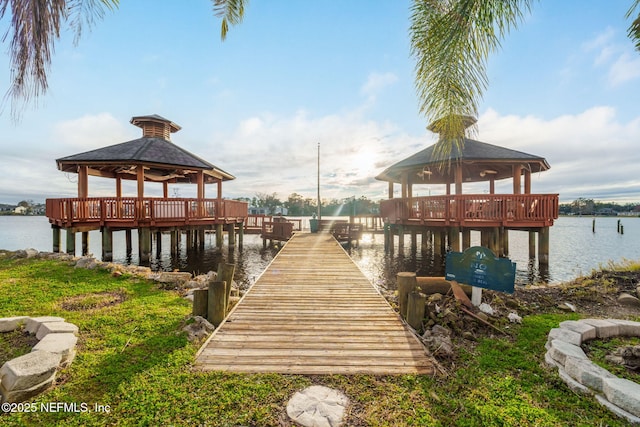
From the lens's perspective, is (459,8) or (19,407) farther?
(459,8)

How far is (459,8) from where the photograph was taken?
12.0 ft

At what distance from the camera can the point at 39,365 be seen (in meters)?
2.82

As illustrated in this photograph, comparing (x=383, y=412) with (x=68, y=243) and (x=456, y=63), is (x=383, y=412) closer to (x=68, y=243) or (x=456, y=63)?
(x=456, y=63)

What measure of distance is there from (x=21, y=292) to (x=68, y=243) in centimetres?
838

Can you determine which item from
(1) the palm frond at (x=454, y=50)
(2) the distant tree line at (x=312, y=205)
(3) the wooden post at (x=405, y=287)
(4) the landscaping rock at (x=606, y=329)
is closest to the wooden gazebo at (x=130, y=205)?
(3) the wooden post at (x=405, y=287)

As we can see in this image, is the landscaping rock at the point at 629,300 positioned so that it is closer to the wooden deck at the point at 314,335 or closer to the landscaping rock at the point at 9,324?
the wooden deck at the point at 314,335

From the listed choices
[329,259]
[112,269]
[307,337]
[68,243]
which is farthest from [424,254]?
[68,243]

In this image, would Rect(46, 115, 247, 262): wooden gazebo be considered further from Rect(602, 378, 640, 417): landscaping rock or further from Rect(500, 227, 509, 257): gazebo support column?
Rect(602, 378, 640, 417): landscaping rock

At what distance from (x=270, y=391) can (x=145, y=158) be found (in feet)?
44.9

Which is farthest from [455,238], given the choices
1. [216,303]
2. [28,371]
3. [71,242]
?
[71,242]

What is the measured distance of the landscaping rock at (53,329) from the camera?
3.73 metres

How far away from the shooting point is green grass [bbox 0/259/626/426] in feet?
8.15

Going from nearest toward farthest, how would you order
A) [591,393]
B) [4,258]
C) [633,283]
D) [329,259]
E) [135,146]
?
[591,393] → [633,283] → [4,258] → [329,259] → [135,146]

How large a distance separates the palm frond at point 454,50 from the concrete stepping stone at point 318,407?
3694 millimetres
